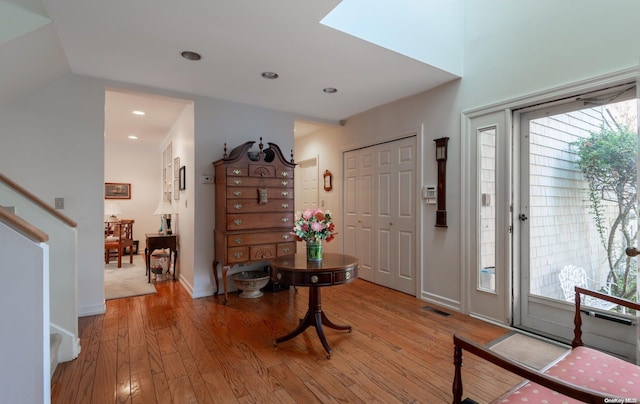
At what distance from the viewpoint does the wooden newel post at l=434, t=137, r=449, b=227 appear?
10.8 feet

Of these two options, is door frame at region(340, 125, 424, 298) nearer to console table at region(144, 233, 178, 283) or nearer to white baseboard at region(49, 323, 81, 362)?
white baseboard at region(49, 323, 81, 362)

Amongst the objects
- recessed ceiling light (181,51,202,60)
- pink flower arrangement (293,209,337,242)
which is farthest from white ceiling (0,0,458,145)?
pink flower arrangement (293,209,337,242)

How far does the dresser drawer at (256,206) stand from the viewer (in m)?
3.45

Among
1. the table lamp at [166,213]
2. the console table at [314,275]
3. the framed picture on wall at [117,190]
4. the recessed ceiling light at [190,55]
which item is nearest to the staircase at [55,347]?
the console table at [314,275]

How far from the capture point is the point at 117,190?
6766mm

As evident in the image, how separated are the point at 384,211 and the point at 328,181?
1327 millimetres

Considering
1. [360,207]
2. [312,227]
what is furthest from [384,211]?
[312,227]

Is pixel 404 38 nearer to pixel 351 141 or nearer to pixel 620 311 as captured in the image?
pixel 351 141

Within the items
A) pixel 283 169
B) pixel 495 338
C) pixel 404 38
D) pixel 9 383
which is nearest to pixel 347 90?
pixel 404 38

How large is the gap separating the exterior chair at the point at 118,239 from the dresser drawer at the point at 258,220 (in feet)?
10.5

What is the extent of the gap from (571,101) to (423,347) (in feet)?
7.71

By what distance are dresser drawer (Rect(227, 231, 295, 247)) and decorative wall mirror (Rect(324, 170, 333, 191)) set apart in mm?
1496

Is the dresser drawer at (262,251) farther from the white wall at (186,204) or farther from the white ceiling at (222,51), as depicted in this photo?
the white ceiling at (222,51)

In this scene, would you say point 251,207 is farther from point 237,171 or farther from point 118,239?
point 118,239
